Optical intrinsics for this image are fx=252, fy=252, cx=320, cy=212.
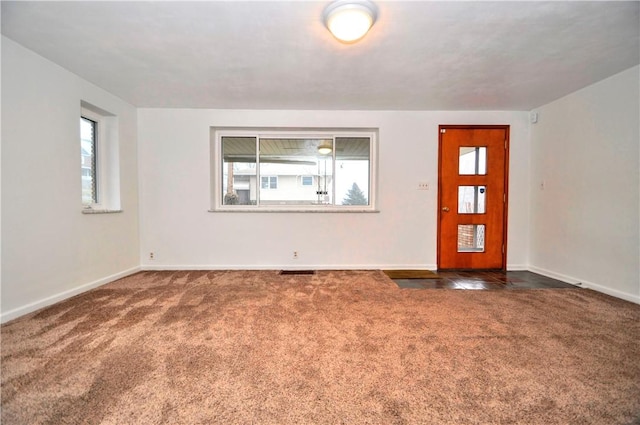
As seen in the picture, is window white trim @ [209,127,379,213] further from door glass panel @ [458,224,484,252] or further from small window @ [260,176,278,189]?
door glass panel @ [458,224,484,252]

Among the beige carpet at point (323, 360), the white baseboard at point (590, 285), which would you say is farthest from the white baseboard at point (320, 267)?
the white baseboard at point (590, 285)

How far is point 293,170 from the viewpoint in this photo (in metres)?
3.91

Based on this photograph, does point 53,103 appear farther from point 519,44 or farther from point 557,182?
point 557,182

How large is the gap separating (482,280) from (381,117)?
2663 millimetres

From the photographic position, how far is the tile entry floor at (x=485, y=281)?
3.05 m

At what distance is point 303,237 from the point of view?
382 cm

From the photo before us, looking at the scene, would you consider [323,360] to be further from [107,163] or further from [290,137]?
[107,163]

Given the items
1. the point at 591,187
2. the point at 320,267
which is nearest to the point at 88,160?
the point at 320,267

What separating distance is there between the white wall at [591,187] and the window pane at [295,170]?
3026 millimetres

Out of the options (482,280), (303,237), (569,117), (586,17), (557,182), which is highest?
(586,17)

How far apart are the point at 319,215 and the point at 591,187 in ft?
10.9

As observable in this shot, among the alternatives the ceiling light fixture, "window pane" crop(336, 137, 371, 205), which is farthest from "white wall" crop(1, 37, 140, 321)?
"window pane" crop(336, 137, 371, 205)

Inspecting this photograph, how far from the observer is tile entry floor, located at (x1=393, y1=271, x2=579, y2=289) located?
10.0 ft

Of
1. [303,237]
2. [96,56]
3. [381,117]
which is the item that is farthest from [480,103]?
[96,56]
